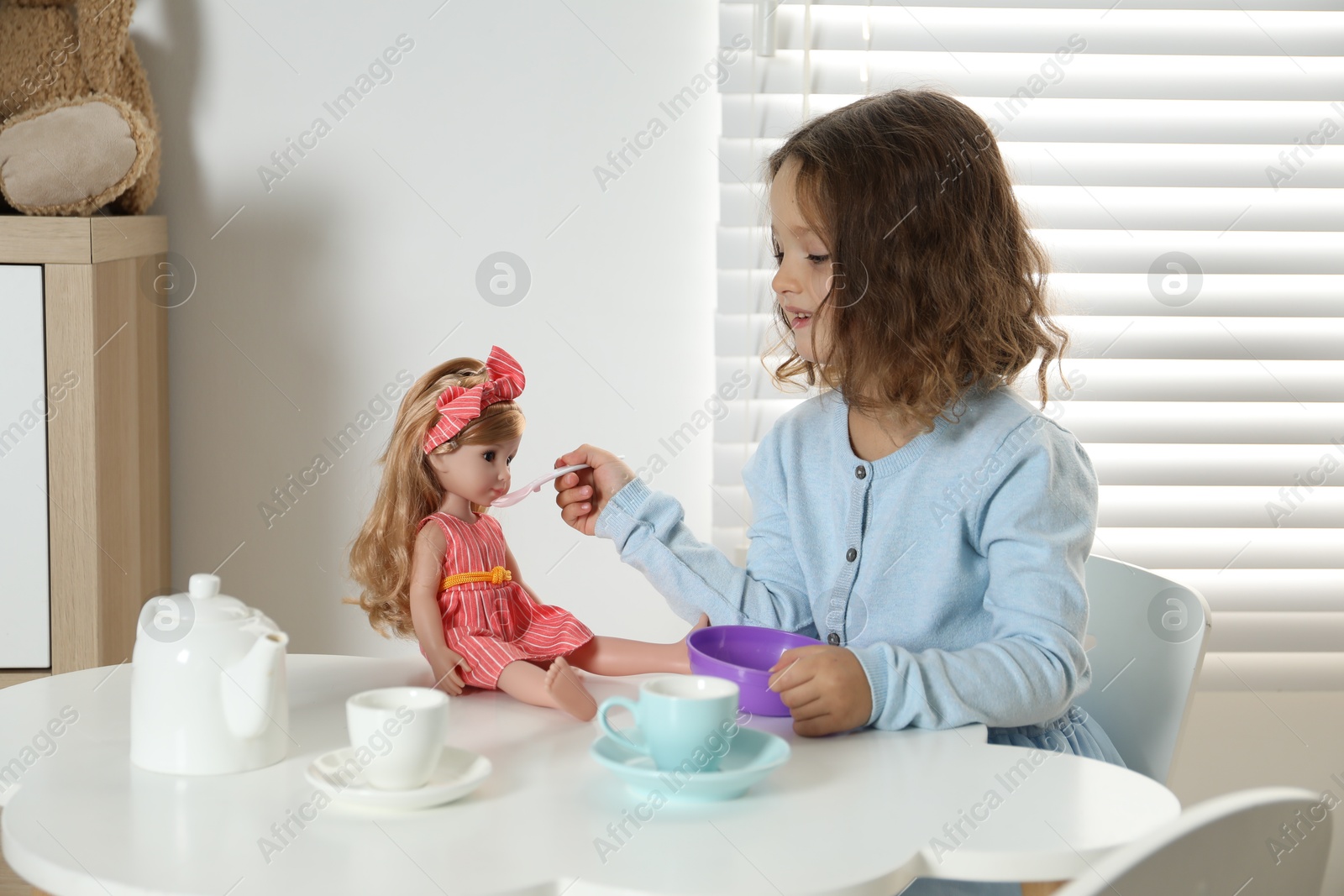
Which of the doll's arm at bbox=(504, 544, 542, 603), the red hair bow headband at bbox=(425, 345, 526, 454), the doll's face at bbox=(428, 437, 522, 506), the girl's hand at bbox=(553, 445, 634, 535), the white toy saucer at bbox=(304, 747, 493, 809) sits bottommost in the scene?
the white toy saucer at bbox=(304, 747, 493, 809)

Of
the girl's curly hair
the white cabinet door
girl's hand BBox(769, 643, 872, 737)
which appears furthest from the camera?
the white cabinet door

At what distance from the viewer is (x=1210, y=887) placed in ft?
1.55

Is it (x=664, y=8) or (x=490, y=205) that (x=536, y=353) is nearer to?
(x=490, y=205)

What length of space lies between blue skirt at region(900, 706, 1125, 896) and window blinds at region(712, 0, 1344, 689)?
0.66 metres

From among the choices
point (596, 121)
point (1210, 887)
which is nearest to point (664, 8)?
point (596, 121)

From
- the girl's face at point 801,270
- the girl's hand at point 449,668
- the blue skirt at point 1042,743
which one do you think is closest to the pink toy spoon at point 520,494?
the girl's hand at point 449,668

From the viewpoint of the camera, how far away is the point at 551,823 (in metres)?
0.69

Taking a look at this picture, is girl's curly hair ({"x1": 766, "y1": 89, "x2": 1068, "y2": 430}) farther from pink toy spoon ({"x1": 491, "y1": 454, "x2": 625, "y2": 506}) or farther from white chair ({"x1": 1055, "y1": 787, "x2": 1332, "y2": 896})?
white chair ({"x1": 1055, "y1": 787, "x2": 1332, "y2": 896})

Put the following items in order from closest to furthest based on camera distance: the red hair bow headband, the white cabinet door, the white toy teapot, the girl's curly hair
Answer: the white toy teapot
the red hair bow headband
the girl's curly hair
the white cabinet door

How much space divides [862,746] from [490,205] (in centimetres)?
106

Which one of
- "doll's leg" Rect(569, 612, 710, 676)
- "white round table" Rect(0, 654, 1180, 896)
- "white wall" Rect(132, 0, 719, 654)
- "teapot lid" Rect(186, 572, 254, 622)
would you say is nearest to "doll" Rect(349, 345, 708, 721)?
"doll's leg" Rect(569, 612, 710, 676)

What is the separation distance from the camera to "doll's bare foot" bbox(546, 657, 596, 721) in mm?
875

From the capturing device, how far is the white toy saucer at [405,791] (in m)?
0.69

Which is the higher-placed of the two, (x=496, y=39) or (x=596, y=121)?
(x=496, y=39)
